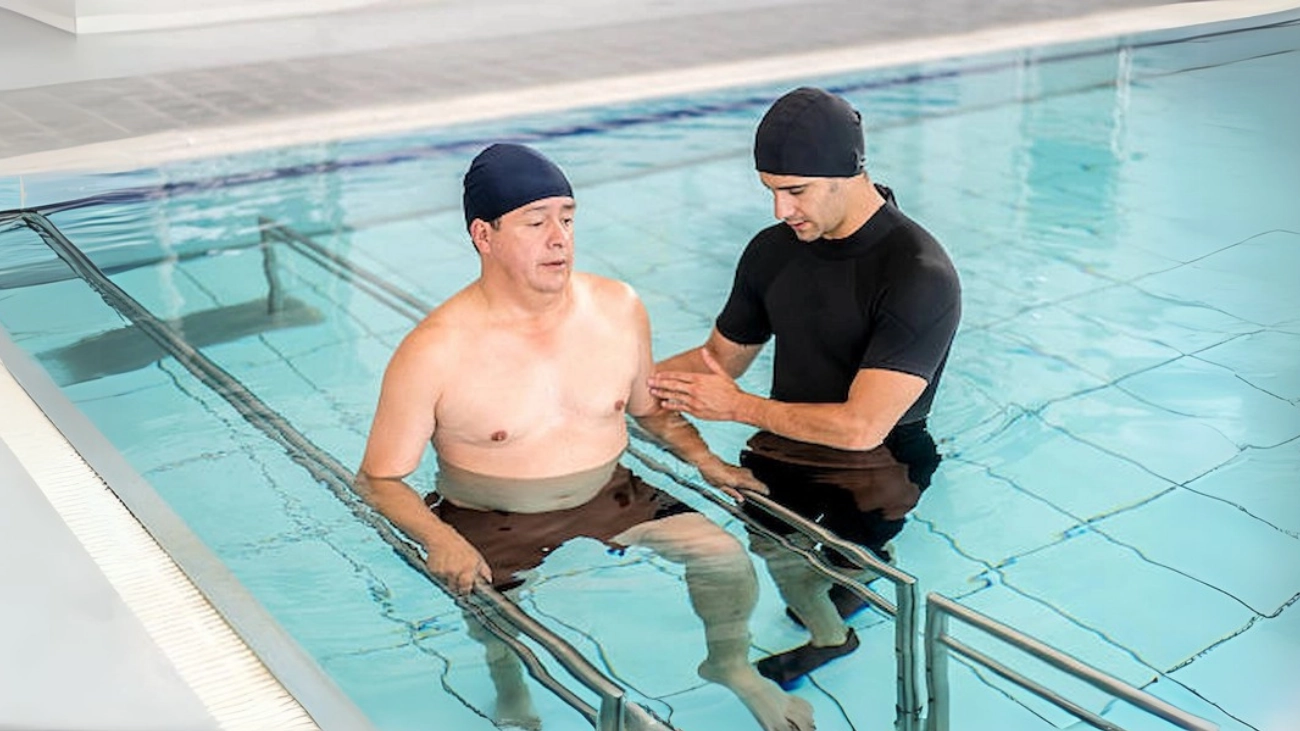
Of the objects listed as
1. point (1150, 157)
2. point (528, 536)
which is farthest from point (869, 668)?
point (1150, 157)

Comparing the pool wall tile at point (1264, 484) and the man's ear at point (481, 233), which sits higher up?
the man's ear at point (481, 233)

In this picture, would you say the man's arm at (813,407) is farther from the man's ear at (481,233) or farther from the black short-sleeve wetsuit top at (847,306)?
the man's ear at (481,233)

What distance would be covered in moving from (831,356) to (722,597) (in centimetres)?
65

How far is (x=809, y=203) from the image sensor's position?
3367 mm

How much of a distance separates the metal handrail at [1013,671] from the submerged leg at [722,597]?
0.37 metres

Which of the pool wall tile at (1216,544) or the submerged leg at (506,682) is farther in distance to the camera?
the pool wall tile at (1216,544)

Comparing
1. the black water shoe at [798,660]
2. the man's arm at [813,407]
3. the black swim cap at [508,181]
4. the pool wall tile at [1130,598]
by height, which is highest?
the black swim cap at [508,181]

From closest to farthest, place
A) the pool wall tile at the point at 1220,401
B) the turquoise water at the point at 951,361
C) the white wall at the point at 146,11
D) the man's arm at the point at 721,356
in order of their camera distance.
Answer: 1. the turquoise water at the point at 951,361
2. the man's arm at the point at 721,356
3. the pool wall tile at the point at 1220,401
4. the white wall at the point at 146,11

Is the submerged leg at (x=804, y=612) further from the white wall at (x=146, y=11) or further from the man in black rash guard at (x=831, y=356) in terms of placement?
the white wall at (x=146, y=11)

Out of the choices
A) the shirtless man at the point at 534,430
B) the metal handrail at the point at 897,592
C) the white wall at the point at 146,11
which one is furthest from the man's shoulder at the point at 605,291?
the white wall at the point at 146,11

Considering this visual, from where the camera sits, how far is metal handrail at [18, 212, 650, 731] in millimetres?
2309

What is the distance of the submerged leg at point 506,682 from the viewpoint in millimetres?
2764

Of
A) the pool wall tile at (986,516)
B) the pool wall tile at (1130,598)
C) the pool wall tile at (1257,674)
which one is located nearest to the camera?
the pool wall tile at (1257,674)

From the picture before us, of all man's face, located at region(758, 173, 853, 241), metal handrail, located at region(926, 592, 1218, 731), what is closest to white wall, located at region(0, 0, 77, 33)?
man's face, located at region(758, 173, 853, 241)
